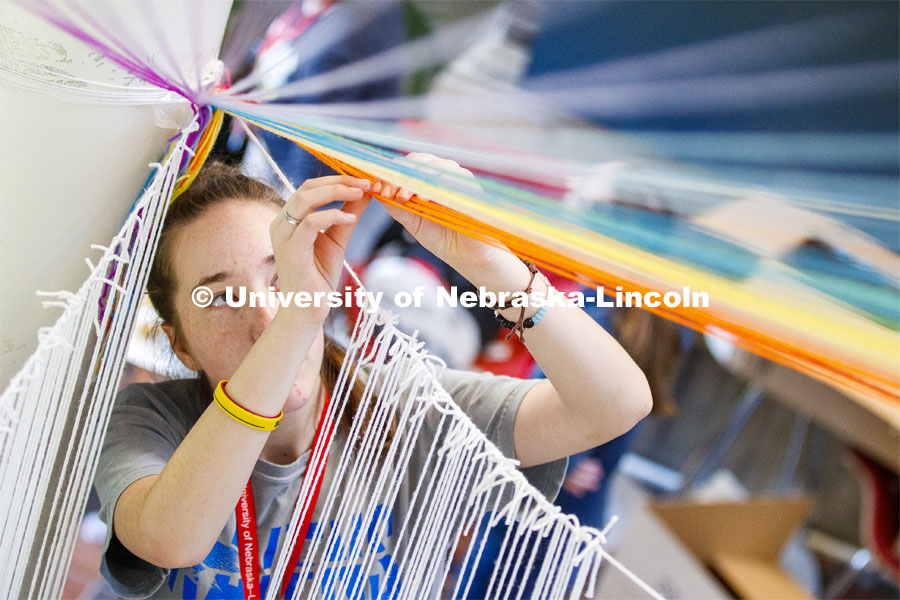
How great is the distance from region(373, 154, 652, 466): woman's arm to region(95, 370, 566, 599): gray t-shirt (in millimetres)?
68

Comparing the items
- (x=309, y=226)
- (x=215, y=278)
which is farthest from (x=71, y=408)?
(x=309, y=226)

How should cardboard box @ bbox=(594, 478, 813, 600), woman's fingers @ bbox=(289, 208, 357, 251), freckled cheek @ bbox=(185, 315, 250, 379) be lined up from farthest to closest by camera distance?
1. cardboard box @ bbox=(594, 478, 813, 600)
2. freckled cheek @ bbox=(185, 315, 250, 379)
3. woman's fingers @ bbox=(289, 208, 357, 251)

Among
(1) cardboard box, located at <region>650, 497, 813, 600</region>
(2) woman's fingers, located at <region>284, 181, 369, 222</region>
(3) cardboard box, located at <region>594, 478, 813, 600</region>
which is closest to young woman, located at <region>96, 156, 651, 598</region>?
(2) woman's fingers, located at <region>284, 181, 369, 222</region>

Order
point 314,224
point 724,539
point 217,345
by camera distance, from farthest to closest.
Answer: point 724,539 → point 217,345 → point 314,224

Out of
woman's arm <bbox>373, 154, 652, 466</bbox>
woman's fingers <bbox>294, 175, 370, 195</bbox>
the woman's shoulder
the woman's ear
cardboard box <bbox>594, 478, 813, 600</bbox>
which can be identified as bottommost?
cardboard box <bbox>594, 478, 813, 600</bbox>

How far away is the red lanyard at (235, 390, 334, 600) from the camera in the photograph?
60 centimetres

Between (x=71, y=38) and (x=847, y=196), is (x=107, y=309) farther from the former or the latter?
(x=847, y=196)

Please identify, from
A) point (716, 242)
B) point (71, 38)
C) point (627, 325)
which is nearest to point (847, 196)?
point (716, 242)

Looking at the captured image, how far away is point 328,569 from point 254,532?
0.24 ft

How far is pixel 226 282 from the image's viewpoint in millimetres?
586

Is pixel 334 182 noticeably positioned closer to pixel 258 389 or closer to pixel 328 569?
pixel 258 389

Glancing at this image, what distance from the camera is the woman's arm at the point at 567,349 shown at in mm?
543

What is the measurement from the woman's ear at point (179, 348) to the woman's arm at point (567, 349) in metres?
0.23

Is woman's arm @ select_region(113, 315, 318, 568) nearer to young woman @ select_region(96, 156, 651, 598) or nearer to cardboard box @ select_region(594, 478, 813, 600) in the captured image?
young woman @ select_region(96, 156, 651, 598)
